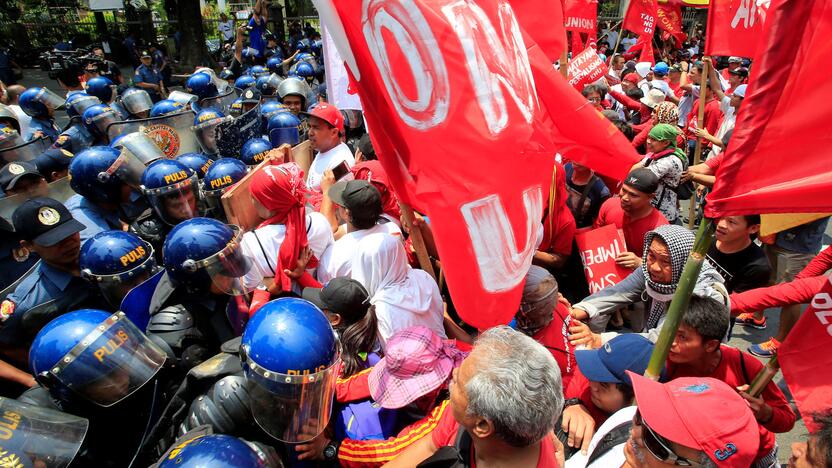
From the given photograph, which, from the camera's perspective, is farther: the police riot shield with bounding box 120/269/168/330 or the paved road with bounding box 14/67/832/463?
the paved road with bounding box 14/67/832/463

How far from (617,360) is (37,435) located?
2212mm

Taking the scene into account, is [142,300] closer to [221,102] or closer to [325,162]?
[325,162]

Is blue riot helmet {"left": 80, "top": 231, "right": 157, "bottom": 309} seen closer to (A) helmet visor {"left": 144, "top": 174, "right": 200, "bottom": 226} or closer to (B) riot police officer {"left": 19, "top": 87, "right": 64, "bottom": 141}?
(A) helmet visor {"left": 144, "top": 174, "right": 200, "bottom": 226}

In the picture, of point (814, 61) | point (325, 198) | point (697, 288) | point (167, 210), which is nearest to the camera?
point (814, 61)

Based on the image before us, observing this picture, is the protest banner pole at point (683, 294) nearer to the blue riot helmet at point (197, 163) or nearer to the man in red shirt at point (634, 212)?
the man in red shirt at point (634, 212)

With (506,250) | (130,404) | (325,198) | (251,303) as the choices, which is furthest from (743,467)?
(325,198)

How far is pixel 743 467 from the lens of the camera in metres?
1.42

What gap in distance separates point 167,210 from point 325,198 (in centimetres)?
124

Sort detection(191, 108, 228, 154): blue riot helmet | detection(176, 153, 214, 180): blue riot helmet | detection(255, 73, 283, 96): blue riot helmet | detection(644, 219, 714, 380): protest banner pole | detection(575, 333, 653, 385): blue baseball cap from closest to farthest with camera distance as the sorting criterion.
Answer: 1. detection(644, 219, 714, 380): protest banner pole
2. detection(575, 333, 653, 385): blue baseball cap
3. detection(176, 153, 214, 180): blue riot helmet
4. detection(191, 108, 228, 154): blue riot helmet
5. detection(255, 73, 283, 96): blue riot helmet

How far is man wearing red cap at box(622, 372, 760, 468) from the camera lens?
1.42 metres

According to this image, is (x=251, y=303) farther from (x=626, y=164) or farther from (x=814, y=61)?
(x=814, y=61)

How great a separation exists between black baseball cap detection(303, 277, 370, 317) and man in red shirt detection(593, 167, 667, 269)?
69.7 inches

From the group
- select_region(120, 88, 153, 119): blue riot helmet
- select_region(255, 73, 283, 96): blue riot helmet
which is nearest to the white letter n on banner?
select_region(120, 88, 153, 119): blue riot helmet

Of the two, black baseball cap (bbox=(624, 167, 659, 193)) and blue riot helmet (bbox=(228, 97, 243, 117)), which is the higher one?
blue riot helmet (bbox=(228, 97, 243, 117))
